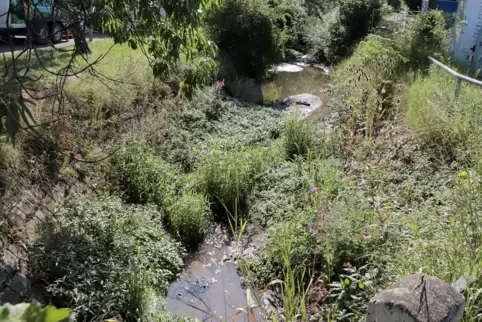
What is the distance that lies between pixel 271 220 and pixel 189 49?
2576 millimetres

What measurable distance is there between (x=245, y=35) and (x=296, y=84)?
8.75 ft

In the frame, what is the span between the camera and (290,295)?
11.0 ft

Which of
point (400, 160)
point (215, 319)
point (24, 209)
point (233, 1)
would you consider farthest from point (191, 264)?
point (233, 1)

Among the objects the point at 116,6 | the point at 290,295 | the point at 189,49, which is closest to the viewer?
the point at 290,295

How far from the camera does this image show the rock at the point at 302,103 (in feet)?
36.9

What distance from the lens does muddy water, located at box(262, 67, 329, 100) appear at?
13.0 metres

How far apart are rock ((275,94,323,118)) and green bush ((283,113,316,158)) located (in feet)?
10.2

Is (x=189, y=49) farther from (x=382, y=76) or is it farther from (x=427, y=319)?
(x=382, y=76)

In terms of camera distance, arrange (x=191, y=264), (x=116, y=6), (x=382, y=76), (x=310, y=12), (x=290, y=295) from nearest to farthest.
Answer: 1. (x=290, y=295)
2. (x=116, y=6)
3. (x=191, y=264)
4. (x=382, y=76)
5. (x=310, y=12)

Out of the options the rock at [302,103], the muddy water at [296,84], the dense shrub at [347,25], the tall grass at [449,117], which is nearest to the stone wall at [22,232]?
the tall grass at [449,117]

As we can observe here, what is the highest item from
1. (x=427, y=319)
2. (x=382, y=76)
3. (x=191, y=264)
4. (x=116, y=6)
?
(x=116, y=6)

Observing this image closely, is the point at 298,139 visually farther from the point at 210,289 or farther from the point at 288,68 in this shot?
the point at 288,68

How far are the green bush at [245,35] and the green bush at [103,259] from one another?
22.7ft

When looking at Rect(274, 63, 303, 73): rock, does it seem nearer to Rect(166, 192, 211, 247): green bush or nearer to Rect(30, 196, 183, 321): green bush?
Rect(166, 192, 211, 247): green bush
